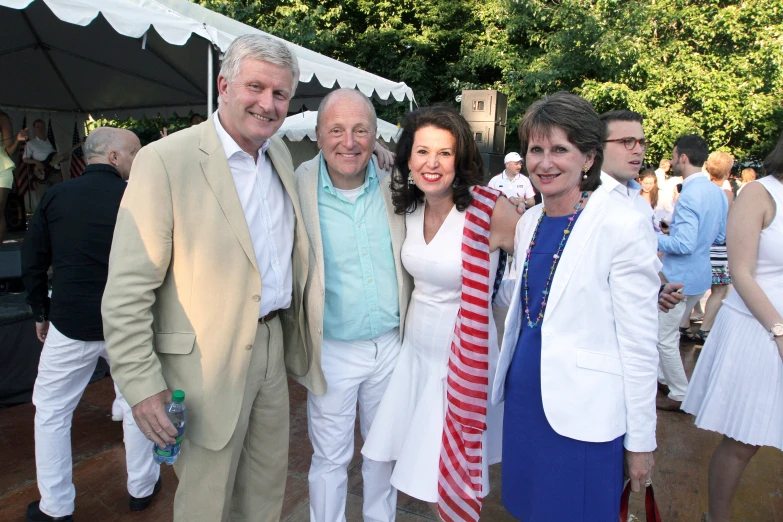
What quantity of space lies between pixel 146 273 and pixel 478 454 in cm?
143

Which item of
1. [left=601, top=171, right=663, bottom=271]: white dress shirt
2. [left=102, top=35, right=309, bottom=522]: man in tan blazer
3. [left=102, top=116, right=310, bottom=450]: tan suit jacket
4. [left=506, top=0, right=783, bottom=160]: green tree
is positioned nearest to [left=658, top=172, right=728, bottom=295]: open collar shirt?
[left=601, top=171, right=663, bottom=271]: white dress shirt

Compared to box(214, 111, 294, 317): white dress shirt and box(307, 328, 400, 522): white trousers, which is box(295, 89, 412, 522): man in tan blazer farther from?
box(214, 111, 294, 317): white dress shirt

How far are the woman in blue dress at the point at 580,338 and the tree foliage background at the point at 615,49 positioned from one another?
38.6 feet

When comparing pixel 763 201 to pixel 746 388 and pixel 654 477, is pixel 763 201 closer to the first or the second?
pixel 746 388

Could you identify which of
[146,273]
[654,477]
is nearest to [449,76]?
[654,477]

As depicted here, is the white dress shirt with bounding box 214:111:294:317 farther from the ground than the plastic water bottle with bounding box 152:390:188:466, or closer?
farther from the ground

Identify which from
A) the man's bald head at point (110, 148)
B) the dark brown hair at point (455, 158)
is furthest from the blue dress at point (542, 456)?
the man's bald head at point (110, 148)

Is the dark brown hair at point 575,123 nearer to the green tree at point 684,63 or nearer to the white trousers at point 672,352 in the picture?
the white trousers at point 672,352

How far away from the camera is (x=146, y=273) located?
5.60ft

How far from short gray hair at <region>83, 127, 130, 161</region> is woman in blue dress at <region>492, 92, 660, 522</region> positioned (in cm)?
223

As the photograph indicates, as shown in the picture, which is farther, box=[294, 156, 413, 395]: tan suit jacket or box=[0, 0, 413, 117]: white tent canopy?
box=[0, 0, 413, 117]: white tent canopy

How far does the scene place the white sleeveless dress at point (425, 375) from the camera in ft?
7.25

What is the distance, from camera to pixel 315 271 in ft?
7.13

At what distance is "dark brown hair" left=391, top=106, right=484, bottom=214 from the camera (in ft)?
7.23
